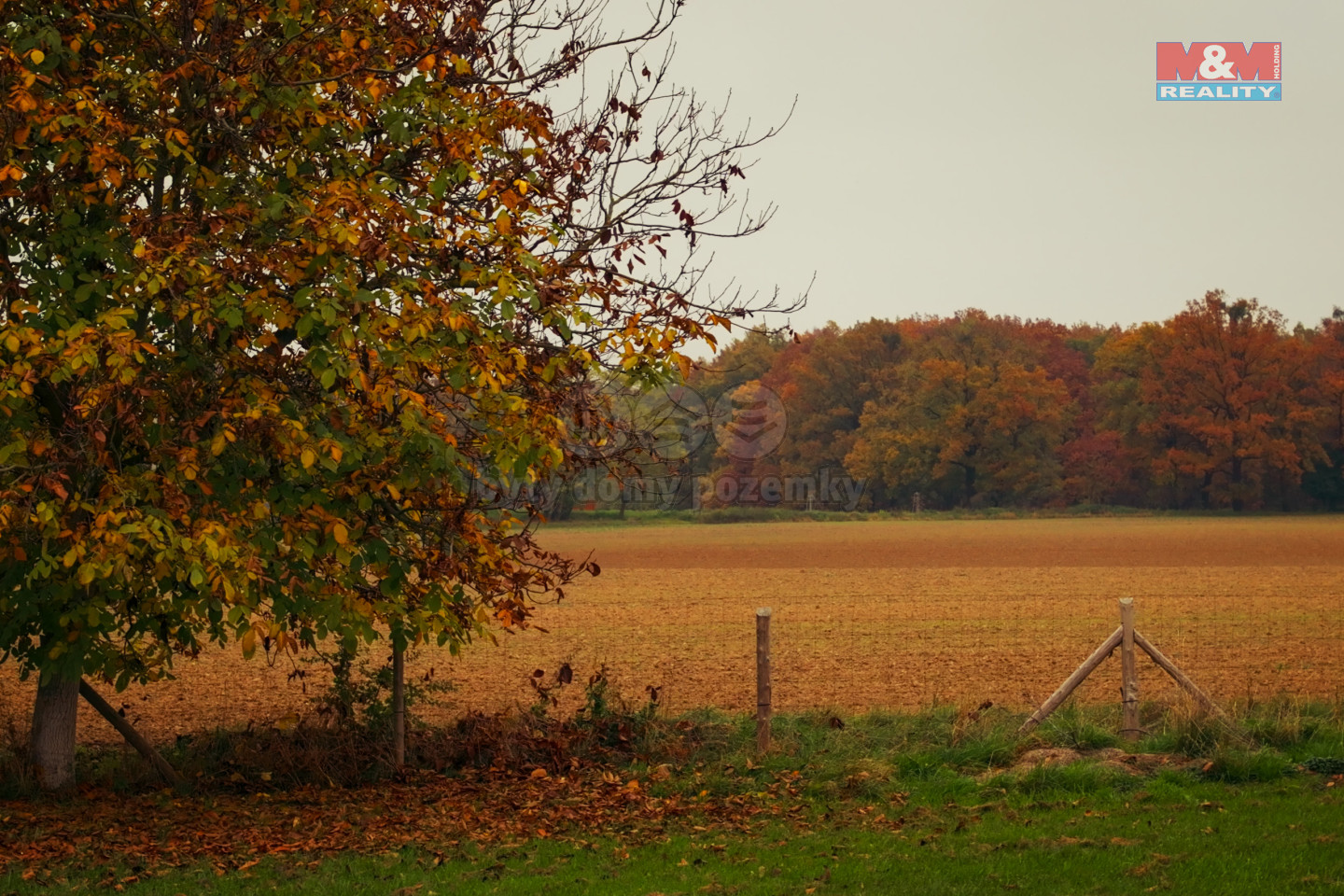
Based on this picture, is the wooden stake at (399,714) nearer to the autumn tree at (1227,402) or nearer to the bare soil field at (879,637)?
the bare soil field at (879,637)

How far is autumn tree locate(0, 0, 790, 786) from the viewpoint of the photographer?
7609 mm

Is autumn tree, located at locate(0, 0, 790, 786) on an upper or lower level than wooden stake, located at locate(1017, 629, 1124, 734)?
upper

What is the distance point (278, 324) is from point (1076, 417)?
340 feet

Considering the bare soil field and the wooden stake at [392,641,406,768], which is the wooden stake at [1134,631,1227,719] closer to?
the bare soil field

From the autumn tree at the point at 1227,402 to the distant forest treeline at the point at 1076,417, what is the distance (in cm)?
11

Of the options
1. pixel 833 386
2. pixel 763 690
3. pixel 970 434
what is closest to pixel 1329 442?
A: pixel 970 434

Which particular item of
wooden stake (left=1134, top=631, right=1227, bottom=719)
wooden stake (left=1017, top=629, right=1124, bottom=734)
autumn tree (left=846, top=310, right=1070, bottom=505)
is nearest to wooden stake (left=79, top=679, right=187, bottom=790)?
wooden stake (left=1017, top=629, right=1124, bottom=734)

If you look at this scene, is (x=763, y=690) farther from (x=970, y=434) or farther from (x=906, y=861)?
(x=970, y=434)

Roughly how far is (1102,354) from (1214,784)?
103m

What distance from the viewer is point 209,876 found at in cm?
731

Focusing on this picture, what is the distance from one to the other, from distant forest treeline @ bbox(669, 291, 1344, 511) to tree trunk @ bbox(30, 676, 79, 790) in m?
76.4

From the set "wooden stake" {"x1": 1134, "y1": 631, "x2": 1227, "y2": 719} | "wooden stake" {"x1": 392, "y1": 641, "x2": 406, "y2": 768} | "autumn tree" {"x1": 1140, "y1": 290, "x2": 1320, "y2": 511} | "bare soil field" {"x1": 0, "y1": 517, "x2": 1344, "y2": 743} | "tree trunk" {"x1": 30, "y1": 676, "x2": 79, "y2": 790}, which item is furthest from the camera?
"autumn tree" {"x1": 1140, "y1": 290, "x2": 1320, "y2": 511}

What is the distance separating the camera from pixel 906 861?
746 cm

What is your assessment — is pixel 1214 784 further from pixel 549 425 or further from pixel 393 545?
pixel 393 545
